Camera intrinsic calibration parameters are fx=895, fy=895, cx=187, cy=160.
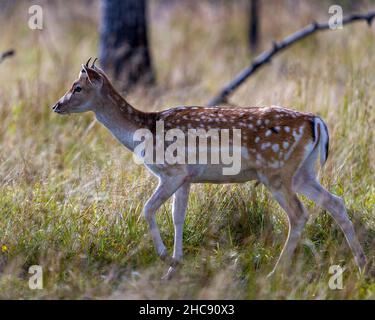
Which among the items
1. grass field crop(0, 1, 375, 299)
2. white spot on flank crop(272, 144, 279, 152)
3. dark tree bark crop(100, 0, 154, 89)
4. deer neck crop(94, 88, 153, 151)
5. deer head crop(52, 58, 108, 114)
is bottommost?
grass field crop(0, 1, 375, 299)

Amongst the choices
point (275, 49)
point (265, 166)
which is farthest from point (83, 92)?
point (275, 49)

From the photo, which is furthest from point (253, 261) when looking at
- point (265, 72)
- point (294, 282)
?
point (265, 72)

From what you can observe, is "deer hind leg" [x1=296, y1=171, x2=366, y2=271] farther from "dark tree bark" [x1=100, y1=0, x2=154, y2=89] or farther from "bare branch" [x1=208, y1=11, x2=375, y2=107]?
"dark tree bark" [x1=100, y1=0, x2=154, y2=89]

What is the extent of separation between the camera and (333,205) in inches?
229

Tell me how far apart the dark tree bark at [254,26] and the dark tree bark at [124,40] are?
12.8ft

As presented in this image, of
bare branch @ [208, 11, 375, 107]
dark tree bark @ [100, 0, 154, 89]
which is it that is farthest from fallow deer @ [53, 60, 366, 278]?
dark tree bark @ [100, 0, 154, 89]

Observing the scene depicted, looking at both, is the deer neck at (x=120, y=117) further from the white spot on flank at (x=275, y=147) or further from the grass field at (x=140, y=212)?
the white spot on flank at (x=275, y=147)

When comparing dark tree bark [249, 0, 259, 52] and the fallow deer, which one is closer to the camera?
the fallow deer

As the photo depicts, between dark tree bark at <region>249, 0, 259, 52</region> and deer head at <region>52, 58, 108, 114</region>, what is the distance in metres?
8.65

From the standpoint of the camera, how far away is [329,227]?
625 cm

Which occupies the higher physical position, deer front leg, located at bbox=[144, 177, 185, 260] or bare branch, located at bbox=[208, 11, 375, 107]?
bare branch, located at bbox=[208, 11, 375, 107]

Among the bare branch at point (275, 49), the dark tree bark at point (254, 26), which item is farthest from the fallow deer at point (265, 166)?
the dark tree bark at point (254, 26)

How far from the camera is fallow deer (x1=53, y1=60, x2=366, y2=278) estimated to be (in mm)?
5727

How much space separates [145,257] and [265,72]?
631 cm
